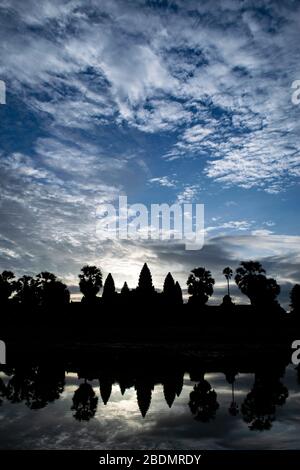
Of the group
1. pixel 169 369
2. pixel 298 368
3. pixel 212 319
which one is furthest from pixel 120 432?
pixel 212 319

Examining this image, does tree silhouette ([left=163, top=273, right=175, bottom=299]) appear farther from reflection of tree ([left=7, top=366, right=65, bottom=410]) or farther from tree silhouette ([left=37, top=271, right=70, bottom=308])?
reflection of tree ([left=7, top=366, right=65, bottom=410])

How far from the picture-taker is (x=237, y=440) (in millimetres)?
8977

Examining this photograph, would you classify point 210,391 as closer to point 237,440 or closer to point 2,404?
point 237,440

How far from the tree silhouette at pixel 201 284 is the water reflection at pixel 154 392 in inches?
2275

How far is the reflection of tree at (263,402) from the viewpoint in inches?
416

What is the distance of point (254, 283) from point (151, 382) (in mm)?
67611

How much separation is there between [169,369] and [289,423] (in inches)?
396

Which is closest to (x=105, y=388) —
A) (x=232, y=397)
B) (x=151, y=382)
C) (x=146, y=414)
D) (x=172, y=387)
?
(x=151, y=382)

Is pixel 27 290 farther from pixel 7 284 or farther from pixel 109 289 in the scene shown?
pixel 109 289

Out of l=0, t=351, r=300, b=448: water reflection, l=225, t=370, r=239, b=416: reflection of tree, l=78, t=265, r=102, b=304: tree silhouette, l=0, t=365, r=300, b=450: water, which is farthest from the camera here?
l=78, t=265, r=102, b=304: tree silhouette

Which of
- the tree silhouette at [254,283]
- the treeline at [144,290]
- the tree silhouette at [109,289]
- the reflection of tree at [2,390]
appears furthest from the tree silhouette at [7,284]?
the reflection of tree at [2,390]

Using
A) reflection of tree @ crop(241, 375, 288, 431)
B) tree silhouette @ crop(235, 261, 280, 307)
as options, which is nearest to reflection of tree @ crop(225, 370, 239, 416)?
reflection of tree @ crop(241, 375, 288, 431)

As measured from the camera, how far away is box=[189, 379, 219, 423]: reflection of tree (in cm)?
1134

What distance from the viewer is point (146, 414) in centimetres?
1154
